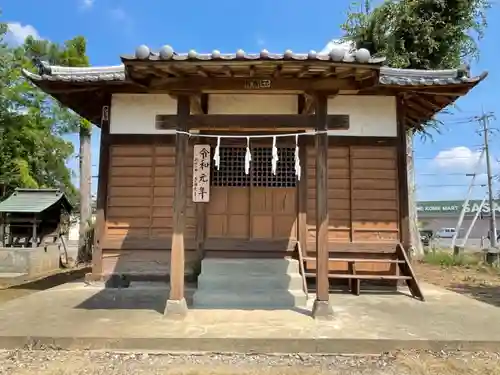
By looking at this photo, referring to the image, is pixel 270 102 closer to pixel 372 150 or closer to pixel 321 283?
pixel 372 150

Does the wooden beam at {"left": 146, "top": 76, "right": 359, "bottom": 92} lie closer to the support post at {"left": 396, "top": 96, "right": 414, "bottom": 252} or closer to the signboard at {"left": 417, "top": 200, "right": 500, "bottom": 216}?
the support post at {"left": 396, "top": 96, "right": 414, "bottom": 252}

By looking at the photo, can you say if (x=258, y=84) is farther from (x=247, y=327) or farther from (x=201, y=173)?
(x=247, y=327)

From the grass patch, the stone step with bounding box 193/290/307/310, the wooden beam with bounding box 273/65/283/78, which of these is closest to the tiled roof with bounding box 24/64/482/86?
the wooden beam with bounding box 273/65/283/78

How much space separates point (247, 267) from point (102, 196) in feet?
11.2

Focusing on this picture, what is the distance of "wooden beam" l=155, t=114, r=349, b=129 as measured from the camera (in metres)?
6.25

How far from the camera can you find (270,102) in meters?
8.84

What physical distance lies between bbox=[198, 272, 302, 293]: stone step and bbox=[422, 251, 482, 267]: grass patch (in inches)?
384

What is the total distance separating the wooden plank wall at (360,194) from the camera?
8.70 metres

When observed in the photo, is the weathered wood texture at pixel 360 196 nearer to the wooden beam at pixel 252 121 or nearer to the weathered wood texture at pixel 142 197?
the wooden beam at pixel 252 121

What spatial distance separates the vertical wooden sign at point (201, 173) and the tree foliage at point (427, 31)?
28.2 ft

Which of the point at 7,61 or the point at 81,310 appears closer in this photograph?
the point at 81,310

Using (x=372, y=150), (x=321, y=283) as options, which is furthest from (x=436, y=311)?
(x=372, y=150)

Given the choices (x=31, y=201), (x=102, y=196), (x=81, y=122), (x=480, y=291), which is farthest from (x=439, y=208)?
(x=102, y=196)

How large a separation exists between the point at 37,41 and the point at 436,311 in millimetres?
19324
